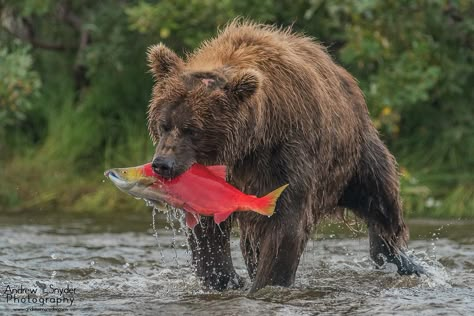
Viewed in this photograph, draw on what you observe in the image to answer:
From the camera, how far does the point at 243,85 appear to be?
5.39 meters

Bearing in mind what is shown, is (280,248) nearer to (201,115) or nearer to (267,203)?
(267,203)

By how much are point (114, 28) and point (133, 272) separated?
441 centimetres

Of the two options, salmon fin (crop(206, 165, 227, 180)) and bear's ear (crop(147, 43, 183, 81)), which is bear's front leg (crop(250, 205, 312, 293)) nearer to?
salmon fin (crop(206, 165, 227, 180))

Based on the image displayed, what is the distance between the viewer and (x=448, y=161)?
412 inches

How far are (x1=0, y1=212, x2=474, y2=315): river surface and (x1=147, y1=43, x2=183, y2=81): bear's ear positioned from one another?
2.89ft

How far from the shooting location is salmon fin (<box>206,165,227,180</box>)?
546cm

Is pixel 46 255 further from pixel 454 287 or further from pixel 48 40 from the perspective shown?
pixel 48 40

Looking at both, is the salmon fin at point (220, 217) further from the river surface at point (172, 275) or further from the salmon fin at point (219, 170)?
the river surface at point (172, 275)

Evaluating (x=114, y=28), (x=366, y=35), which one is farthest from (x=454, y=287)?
(x=114, y=28)

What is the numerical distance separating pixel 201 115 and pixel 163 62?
44 centimetres

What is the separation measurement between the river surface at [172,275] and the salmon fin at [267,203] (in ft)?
1.50

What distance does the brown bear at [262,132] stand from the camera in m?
5.42

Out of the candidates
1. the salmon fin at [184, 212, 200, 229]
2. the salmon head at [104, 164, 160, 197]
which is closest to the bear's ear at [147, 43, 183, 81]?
the salmon head at [104, 164, 160, 197]

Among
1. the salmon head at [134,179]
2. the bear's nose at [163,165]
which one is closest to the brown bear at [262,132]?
the bear's nose at [163,165]
